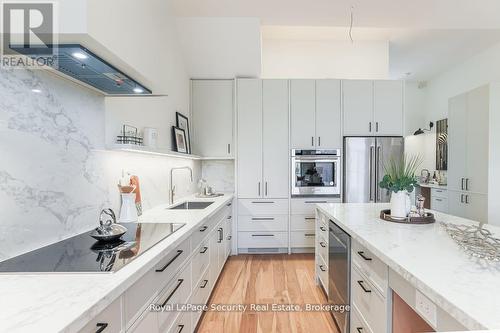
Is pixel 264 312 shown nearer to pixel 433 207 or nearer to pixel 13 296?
pixel 13 296

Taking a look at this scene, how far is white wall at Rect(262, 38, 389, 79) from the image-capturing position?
165 inches

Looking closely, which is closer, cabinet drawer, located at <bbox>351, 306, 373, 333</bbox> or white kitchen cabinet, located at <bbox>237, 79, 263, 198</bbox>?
cabinet drawer, located at <bbox>351, 306, 373, 333</bbox>

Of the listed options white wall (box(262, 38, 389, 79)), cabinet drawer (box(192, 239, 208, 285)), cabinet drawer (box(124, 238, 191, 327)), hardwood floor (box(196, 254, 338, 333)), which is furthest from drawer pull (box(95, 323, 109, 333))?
white wall (box(262, 38, 389, 79))

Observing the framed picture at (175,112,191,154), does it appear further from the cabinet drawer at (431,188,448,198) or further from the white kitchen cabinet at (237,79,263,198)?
the cabinet drawer at (431,188,448,198)

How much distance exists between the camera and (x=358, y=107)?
377 centimetres

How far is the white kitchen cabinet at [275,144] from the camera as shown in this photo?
377cm

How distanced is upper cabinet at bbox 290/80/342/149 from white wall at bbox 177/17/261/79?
752 millimetres

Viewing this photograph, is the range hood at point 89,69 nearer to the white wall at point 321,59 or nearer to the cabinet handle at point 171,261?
the cabinet handle at point 171,261

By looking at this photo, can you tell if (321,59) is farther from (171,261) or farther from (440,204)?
(171,261)

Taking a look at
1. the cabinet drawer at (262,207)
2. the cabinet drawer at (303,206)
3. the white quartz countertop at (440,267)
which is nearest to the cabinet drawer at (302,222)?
the cabinet drawer at (303,206)

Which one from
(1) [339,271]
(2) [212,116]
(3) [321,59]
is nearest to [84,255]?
(1) [339,271]

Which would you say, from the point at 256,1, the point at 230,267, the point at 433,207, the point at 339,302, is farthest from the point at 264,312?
the point at 433,207

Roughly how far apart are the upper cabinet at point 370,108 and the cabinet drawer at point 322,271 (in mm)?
1998

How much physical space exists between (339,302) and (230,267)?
5.60 ft
